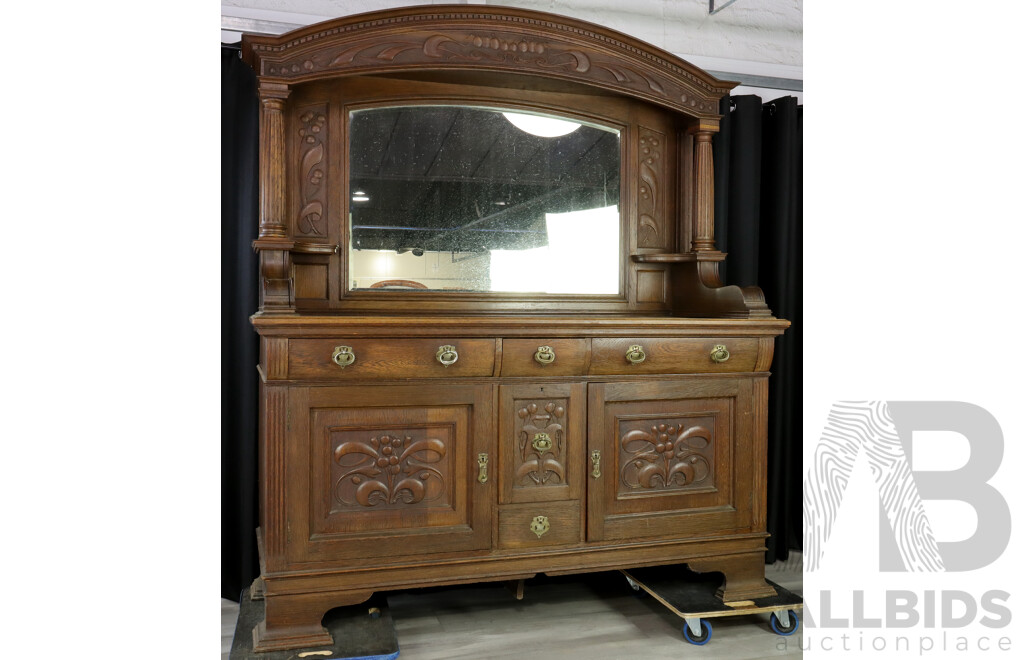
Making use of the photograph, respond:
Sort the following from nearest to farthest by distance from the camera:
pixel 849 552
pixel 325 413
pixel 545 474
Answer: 1. pixel 849 552
2. pixel 325 413
3. pixel 545 474

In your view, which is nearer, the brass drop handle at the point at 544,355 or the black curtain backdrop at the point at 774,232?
Answer: the brass drop handle at the point at 544,355

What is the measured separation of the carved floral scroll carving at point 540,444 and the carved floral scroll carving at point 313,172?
92 centimetres

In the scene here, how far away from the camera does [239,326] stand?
258cm

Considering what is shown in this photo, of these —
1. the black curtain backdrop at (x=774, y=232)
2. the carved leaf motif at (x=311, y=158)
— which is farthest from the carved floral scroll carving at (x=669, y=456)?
the carved leaf motif at (x=311, y=158)

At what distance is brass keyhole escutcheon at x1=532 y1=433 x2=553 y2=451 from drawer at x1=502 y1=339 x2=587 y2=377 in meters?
0.18

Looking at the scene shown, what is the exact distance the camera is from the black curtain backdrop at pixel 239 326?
254 centimetres

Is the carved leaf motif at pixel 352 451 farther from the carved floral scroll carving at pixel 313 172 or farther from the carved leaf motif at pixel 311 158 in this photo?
the carved leaf motif at pixel 311 158

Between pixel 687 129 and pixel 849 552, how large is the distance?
2.28 metres

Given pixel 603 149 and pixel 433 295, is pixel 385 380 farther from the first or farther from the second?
pixel 603 149

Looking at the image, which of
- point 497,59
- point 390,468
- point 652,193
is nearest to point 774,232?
point 652,193

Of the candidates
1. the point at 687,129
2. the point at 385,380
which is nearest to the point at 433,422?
the point at 385,380

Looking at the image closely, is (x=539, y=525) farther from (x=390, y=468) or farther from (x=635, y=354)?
(x=635, y=354)

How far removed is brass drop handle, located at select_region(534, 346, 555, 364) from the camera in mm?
2184

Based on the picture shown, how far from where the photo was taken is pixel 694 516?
2365 mm
